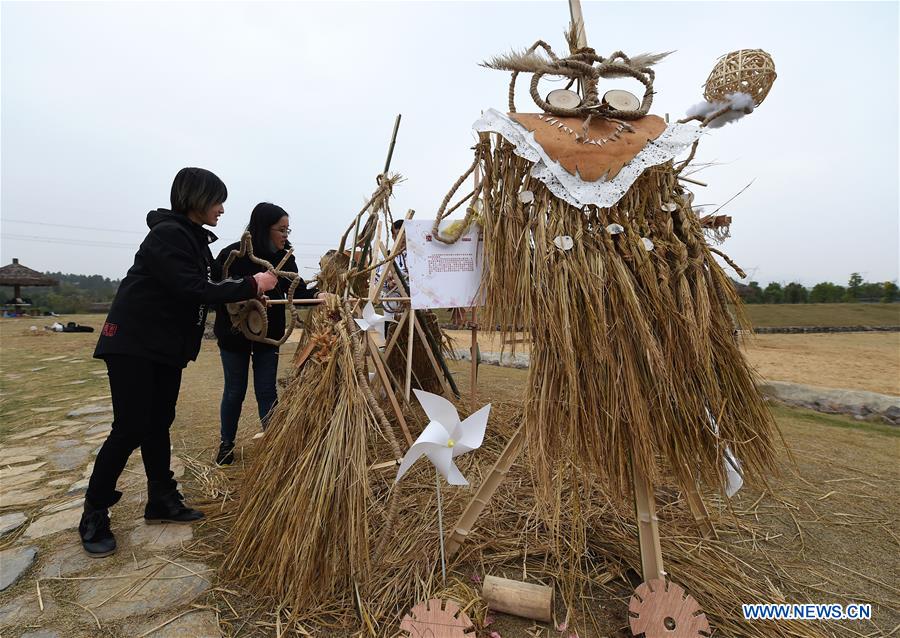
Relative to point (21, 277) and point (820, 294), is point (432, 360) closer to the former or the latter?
point (21, 277)

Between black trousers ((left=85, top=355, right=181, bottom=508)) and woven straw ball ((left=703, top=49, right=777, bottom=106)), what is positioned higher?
woven straw ball ((left=703, top=49, right=777, bottom=106))

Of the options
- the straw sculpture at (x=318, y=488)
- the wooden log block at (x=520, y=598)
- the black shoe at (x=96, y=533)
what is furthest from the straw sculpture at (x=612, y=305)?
the black shoe at (x=96, y=533)

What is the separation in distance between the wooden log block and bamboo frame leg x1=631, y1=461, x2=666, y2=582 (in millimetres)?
345

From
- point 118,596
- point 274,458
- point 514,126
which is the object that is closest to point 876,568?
point 514,126

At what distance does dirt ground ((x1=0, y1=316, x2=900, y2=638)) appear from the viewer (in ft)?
4.99

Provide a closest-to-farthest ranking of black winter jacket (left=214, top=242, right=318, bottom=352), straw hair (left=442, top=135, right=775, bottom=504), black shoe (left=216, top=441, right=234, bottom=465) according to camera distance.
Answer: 1. straw hair (left=442, top=135, right=775, bottom=504)
2. black winter jacket (left=214, top=242, right=318, bottom=352)
3. black shoe (left=216, top=441, right=234, bottom=465)

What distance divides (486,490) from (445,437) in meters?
0.35

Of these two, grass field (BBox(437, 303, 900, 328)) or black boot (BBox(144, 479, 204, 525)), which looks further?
grass field (BBox(437, 303, 900, 328))

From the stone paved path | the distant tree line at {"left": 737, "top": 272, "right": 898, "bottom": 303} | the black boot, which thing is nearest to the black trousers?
the black boot

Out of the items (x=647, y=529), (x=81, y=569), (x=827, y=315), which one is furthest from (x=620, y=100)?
(x=827, y=315)

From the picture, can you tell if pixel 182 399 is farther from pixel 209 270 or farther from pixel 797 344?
pixel 797 344

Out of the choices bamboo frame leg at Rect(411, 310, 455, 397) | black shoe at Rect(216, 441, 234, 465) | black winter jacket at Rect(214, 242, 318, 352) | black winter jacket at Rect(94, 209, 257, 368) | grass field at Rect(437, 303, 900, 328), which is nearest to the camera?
black winter jacket at Rect(94, 209, 257, 368)

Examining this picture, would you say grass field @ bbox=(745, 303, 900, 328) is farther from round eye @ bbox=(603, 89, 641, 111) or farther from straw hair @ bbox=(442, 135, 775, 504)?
round eye @ bbox=(603, 89, 641, 111)

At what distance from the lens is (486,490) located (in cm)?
157
